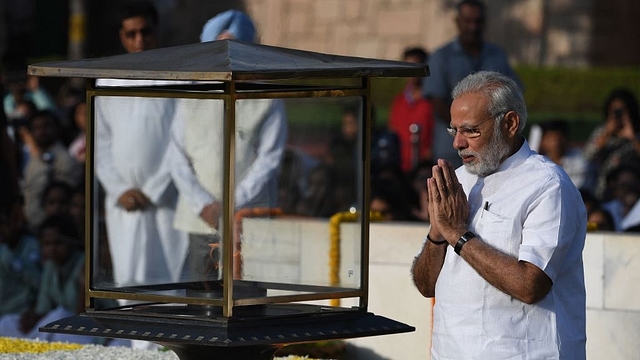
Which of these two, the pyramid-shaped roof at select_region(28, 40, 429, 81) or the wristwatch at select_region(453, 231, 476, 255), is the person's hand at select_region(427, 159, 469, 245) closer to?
the wristwatch at select_region(453, 231, 476, 255)

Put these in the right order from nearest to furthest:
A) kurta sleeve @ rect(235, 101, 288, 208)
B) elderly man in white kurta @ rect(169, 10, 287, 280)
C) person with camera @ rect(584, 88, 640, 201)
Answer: elderly man in white kurta @ rect(169, 10, 287, 280)
kurta sleeve @ rect(235, 101, 288, 208)
person with camera @ rect(584, 88, 640, 201)

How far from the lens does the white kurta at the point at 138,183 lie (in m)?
6.79

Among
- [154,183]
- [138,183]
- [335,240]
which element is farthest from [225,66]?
[138,183]

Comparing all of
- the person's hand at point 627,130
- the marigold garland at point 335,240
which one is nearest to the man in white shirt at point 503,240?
the marigold garland at point 335,240

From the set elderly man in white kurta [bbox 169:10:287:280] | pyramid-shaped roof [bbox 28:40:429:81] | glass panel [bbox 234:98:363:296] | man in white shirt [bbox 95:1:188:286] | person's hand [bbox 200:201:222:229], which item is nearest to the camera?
pyramid-shaped roof [bbox 28:40:429:81]

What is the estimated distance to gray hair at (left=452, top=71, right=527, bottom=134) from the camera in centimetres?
451

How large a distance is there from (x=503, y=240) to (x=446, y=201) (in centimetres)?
22

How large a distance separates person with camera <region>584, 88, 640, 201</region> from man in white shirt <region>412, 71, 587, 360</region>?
18.9 ft

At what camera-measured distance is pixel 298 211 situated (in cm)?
807

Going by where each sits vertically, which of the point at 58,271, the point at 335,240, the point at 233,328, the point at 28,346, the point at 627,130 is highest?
the point at 627,130

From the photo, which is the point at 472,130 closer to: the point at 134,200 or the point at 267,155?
the point at 267,155

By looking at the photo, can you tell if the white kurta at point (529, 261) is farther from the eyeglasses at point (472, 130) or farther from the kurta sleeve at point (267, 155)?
the kurta sleeve at point (267, 155)

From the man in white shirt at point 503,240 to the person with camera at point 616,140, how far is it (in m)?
5.77

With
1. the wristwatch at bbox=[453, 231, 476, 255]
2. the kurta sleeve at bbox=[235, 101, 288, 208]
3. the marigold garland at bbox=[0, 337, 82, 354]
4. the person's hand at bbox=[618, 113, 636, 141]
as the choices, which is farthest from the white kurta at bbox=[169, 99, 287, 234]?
the person's hand at bbox=[618, 113, 636, 141]
